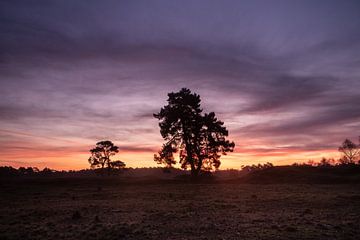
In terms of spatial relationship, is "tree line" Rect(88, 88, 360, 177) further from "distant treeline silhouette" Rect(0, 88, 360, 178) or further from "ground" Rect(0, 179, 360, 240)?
"ground" Rect(0, 179, 360, 240)

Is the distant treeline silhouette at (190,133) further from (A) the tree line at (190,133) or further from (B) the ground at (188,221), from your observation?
(B) the ground at (188,221)

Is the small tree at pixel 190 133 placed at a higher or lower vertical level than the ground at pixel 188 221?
higher

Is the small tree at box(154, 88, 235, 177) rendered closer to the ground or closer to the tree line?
the tree line

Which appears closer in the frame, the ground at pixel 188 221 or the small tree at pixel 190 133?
the ground at pixel 188 221

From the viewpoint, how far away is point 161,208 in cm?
1925

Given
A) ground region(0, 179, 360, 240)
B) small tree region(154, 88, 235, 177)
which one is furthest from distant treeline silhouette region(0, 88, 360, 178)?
ground region(0, 179, 360, 240)

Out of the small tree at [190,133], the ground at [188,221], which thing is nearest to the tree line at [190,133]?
the small tree at [190,133]

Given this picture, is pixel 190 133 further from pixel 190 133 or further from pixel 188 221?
pixel 188 221

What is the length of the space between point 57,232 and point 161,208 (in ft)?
24.2

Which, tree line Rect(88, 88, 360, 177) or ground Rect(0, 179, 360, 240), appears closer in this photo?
ground Rect(0, 179, 360, 240)

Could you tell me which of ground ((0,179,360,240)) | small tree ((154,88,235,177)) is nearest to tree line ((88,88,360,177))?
small tree ((154,88,235,177))

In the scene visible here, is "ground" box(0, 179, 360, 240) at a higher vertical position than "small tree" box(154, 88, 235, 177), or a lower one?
lower

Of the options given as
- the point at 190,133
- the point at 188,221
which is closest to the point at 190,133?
the point at 190,133

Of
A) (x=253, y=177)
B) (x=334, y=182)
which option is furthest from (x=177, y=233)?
(x=253, y=177)
